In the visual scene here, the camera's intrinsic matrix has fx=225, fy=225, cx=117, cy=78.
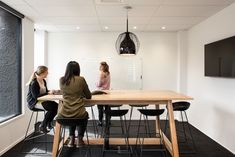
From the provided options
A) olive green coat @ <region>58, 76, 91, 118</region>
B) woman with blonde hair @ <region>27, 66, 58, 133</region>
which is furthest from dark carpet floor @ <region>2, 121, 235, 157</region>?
olive green coat @ <region>58, 76, 91, 118</region>

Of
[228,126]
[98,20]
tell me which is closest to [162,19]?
[98,20]

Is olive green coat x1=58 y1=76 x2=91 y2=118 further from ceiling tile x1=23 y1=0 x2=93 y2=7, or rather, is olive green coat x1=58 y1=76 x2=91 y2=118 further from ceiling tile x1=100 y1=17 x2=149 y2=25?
ceiling tile x1=100 y1=17 x2=149 y2=25

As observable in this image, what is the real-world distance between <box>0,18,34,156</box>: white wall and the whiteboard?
1.77m

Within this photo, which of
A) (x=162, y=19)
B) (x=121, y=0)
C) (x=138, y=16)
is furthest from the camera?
(x=162, y=19)

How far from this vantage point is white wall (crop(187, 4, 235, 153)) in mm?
3834

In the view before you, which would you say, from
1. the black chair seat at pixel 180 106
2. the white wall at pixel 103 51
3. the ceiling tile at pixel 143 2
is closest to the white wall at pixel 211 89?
the white wall at pixel 103 51

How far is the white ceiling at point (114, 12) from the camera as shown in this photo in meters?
3.70

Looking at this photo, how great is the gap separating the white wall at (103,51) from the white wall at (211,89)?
0.62 meters

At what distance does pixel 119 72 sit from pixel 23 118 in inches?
112

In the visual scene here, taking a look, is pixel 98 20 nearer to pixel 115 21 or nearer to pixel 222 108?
pixel 115 21

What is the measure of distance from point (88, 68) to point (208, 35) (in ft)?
10.5

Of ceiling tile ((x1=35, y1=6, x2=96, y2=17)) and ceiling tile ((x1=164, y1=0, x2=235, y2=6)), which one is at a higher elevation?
ceiling tile ((x1=35, y1=6, x2=96, y2=17))

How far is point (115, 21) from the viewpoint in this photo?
501 cm

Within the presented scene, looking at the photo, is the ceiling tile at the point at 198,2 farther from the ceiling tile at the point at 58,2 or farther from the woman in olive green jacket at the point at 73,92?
the woman in olive green jacket at the point at 73,92
